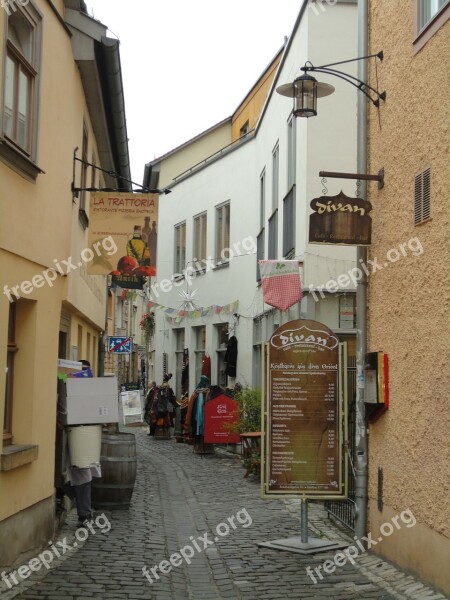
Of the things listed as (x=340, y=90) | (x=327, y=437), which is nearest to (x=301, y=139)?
(x=340, y=90)

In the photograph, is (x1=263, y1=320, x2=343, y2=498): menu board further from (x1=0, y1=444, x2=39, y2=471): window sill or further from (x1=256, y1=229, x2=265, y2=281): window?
(x1=256, y1=229, x2=265, y2=281): window

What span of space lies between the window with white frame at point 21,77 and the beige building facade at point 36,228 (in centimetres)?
1

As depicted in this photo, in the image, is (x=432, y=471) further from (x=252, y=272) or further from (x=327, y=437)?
(x=252, y=272)

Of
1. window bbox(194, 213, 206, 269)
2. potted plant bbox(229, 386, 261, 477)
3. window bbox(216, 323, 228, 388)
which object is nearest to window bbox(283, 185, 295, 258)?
potted plant bbox(229, 386, 261, 477)

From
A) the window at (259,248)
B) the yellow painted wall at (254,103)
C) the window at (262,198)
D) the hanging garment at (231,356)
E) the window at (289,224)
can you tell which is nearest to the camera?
the window at (289,224)

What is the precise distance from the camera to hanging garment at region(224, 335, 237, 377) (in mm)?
20859

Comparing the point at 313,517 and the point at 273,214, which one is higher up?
the point at 273,214

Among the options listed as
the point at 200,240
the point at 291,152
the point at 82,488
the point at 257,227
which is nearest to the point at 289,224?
the point at 291,152

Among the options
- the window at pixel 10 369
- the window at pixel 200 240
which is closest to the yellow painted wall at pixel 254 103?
the window at pixel 200 240

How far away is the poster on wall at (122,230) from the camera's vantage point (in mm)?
11164

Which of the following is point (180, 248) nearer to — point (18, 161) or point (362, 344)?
point (362, 344)

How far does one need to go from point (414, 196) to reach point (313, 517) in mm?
4727

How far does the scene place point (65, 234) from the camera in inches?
393

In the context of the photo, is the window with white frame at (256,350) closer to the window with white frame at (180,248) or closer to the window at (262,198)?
the window at (262,198)
